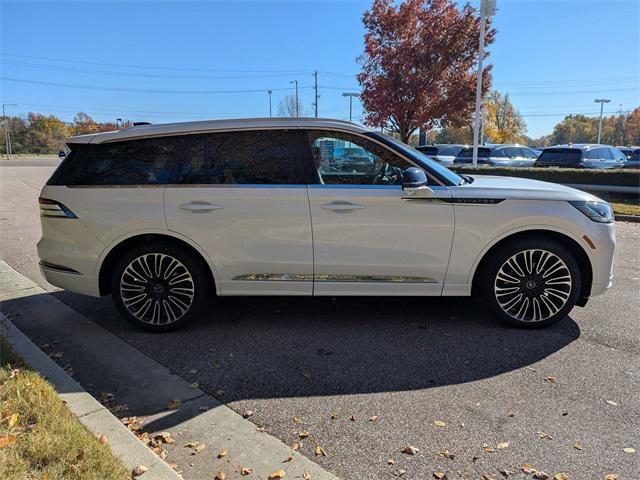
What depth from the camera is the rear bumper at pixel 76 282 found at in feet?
14.5

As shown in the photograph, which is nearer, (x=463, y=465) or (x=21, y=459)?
(x=21, y=459)

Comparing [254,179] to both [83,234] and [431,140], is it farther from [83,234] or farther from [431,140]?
[431,140]

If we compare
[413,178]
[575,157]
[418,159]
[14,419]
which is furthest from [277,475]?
[575,157]

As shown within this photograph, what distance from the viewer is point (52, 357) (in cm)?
402

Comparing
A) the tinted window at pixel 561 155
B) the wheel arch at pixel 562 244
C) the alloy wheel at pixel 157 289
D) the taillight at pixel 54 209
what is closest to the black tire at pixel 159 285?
the alloy wheel at pixel 157 289

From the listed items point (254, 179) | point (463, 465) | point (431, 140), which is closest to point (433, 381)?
point (463, 465)

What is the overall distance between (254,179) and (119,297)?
1.64 m

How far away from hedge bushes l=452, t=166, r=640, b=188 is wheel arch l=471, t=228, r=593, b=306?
10195 mm

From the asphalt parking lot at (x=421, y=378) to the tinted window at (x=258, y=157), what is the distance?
1401mm

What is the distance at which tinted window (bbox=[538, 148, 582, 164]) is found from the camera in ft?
57.6

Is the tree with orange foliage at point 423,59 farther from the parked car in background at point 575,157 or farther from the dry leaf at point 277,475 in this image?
the dry leaf at point 277,475

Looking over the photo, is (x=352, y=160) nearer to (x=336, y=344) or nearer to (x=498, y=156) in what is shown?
(x=336, y=344)

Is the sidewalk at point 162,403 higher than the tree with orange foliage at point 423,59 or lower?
lower

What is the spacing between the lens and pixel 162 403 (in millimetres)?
3305
